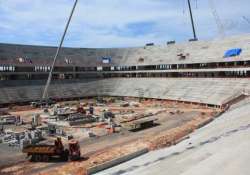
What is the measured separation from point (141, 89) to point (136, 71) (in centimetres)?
1139

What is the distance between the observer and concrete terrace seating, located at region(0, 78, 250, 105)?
91625 millimetres

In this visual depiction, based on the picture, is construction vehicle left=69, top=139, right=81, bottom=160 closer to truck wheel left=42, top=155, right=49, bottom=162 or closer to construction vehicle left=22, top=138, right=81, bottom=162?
construction vehicle left=22, top=138, right=81, bottom=162

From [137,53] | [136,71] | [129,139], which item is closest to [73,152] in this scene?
[129,139]

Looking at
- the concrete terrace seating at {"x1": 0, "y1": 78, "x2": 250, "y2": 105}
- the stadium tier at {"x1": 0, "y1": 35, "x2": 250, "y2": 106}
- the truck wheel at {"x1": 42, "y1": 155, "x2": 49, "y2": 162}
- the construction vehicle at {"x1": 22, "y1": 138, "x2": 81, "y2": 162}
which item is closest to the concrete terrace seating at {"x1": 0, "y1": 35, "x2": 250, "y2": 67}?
the stadium tier at {"x1": 0, "y1": 35, "x2": 250, "y2": 106}

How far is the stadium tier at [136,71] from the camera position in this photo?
316 ft

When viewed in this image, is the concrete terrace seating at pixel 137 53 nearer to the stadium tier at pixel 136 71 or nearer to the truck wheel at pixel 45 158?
the stadium tier at pixel 136 71

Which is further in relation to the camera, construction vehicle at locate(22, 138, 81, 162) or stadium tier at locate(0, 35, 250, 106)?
stadium tier at locate(0, 35, 250, 106)

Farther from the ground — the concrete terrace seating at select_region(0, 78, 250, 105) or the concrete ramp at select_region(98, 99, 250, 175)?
the concrete terrace seating at select_region(0, 78, 250, 105)

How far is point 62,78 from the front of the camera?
121062 mm

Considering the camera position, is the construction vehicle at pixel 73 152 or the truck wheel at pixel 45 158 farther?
the truck wheel at pixel 45 158

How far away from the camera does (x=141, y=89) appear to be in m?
116

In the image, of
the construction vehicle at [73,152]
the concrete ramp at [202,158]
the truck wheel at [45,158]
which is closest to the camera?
the concrete ramp at [202,158]

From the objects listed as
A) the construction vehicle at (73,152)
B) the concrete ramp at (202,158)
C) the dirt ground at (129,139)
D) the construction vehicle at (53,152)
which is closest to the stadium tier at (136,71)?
the dirt ground at (129,139)

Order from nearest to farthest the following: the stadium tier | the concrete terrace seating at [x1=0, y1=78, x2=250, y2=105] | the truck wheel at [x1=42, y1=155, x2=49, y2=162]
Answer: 1. the truck wheel at [x1=42, y1=155, x2=49, y2=162]
2. the concrete terrace seating at [x1=0, y1=78, x2=250, y2=105]
3. the stadium tier
